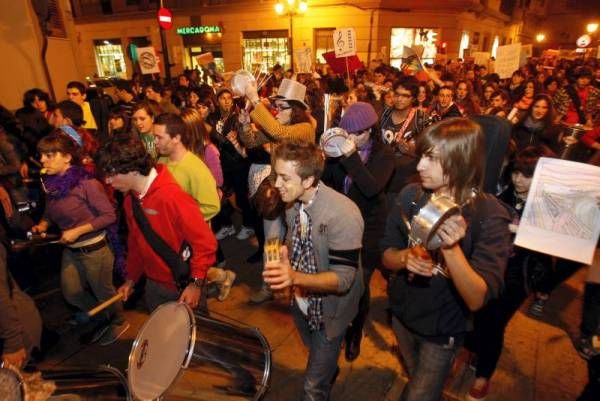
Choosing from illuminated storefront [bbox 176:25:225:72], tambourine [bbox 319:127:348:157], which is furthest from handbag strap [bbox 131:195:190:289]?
illuminated storefront [bbox 176:25:225:72]

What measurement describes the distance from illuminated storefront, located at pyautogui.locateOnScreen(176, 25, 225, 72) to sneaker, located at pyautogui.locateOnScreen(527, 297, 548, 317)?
2343 cm

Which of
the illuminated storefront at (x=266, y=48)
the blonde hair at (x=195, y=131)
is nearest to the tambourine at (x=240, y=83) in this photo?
the blonde hair at (x=195, y=131)

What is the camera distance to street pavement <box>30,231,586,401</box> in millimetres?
3008

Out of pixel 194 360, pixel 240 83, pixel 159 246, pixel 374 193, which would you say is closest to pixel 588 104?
pixel 374 193

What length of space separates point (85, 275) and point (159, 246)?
1.43 m

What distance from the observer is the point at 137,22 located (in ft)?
86.8

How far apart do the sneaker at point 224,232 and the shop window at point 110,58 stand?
28029 mm

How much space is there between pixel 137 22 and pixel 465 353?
101 feet

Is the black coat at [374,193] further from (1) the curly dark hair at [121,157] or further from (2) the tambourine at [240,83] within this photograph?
(1) the curly dark hair at [121,157]

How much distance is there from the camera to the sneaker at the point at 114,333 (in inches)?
142

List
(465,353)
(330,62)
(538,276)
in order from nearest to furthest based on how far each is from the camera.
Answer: (538,276) < (465,353) < (330,62)

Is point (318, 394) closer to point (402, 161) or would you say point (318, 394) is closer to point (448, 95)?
point (402, 161)

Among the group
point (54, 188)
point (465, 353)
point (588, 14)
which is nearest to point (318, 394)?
point (465, 353)

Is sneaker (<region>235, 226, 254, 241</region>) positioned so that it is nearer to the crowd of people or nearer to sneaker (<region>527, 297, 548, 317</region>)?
the crowd of people
